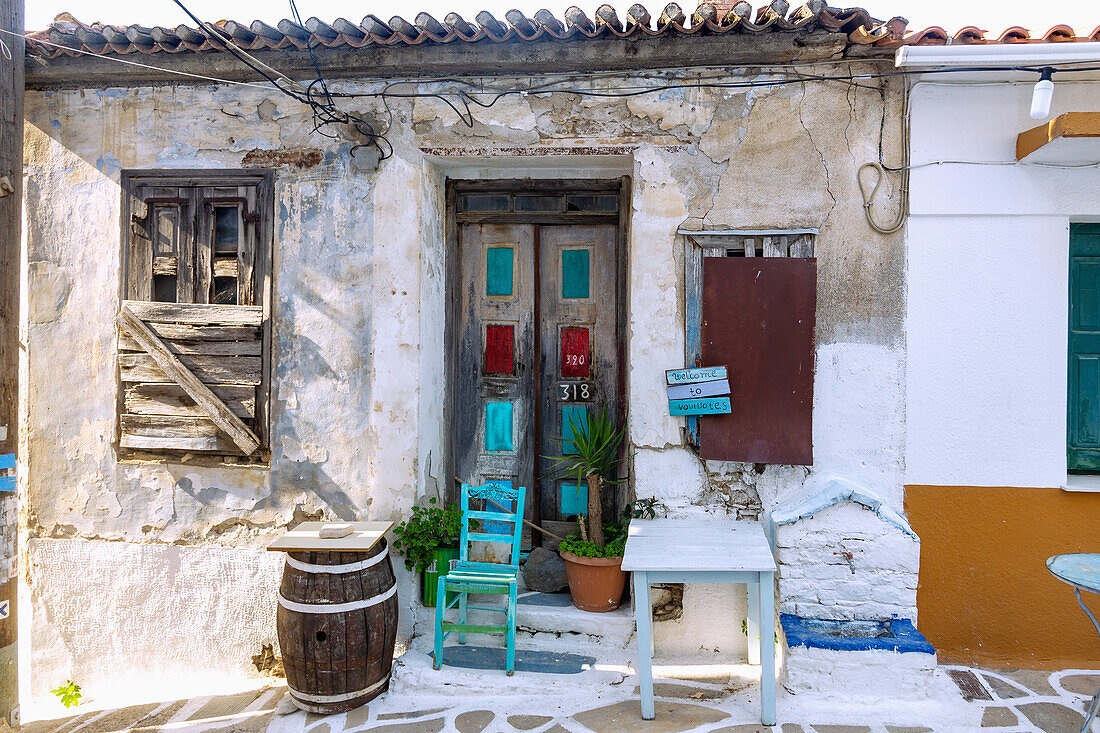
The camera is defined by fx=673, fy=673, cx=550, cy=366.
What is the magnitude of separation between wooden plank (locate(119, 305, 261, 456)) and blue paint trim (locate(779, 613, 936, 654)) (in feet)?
11.1

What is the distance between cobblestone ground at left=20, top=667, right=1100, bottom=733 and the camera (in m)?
3.30

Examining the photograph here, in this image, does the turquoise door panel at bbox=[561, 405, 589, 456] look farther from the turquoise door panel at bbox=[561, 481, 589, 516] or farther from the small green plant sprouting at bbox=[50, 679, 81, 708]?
the small green plant sprouting at bbox=[50, 679, 81, 708]

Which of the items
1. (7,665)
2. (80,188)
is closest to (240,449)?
(7,665)

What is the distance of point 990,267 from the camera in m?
3.90

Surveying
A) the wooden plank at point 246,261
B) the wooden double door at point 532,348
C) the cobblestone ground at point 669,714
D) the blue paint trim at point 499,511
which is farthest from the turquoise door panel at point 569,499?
the wooden plank at point 246,261

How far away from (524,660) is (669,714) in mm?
902

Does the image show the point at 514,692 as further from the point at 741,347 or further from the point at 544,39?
the point at 544,39

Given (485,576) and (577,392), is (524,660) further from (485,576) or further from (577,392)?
(577,392)

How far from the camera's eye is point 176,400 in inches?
172

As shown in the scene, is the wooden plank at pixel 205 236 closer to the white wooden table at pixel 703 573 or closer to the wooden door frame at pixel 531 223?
the wooden door frame at pixel 531 223

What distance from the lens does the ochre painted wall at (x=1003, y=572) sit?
390cm

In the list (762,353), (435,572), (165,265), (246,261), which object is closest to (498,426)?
(435,572)

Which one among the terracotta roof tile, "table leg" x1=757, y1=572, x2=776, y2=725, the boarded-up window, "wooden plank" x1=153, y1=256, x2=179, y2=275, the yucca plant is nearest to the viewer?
"table leg" x1=757, y1=572, x2=776, y2=725

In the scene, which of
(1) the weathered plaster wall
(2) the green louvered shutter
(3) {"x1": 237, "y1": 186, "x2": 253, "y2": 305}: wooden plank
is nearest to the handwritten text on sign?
(1) the weathered plaster wall
